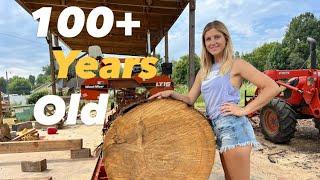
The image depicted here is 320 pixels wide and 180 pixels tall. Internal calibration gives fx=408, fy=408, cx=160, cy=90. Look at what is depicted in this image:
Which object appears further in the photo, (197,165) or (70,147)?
(70,147)

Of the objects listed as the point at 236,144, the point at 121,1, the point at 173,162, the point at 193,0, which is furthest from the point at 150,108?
the point at 121,1

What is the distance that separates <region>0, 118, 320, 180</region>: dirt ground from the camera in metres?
6.07

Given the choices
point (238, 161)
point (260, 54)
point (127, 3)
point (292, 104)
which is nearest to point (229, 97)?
point (238, 161)

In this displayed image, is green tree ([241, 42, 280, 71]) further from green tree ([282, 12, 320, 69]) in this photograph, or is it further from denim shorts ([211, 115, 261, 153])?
denim shorts ([211, 115, 261, 153])

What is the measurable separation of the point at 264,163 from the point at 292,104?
2.51 m

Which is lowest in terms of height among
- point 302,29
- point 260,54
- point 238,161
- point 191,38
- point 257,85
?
point 238,161

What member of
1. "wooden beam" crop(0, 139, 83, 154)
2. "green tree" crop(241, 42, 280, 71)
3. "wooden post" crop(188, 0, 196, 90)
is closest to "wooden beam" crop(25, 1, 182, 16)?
"wooden post" crop(188, 0, 196, 90)

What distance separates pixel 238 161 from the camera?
8.98ft

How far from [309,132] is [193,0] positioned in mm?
4244

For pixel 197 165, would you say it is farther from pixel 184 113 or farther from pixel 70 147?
pixel 70 147

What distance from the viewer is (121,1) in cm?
1117

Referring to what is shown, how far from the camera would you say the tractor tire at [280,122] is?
7.97 m

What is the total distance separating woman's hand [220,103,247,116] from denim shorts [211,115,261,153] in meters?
0.03

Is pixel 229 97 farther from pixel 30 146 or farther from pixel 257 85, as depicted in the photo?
pixel 30 146
